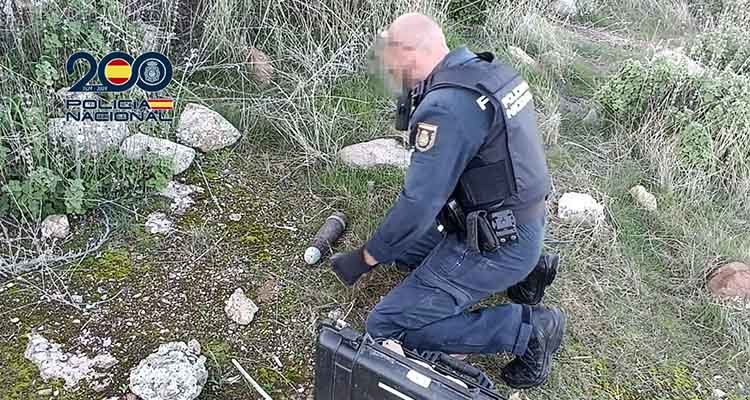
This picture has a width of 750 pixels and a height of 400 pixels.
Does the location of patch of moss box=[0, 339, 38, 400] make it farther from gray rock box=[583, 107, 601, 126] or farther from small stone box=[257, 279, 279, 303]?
gray rock box=[583, 107, 601, 126]

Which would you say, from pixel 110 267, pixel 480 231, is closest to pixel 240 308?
pixel 110 267

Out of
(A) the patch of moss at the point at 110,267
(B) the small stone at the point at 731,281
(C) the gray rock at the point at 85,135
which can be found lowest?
(B) the small stone at the point at 731,281

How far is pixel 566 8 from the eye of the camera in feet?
18.4

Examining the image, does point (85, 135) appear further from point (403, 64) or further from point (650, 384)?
point (650, 384)

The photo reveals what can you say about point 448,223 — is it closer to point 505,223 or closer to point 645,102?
point 505,223

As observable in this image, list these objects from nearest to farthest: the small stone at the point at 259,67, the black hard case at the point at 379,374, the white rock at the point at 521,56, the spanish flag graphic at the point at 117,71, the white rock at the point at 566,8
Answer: the black hard case at the point at 379,374, the spanish flag graphic at the point at 117,71, the small stone at the point at 259,67, the white rock at the point at 521,56, the white rock at the point at 566,8

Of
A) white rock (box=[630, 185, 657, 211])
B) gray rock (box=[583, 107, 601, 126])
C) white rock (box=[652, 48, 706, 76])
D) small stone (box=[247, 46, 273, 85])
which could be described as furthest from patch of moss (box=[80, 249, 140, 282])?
white rock (box=[652, 48, 706, 76])

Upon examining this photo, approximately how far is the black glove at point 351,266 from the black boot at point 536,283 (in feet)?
2.22

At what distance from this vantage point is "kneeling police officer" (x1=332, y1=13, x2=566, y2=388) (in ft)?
6.98

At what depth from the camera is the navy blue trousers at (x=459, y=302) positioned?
7.84ft

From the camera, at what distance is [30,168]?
2.77m

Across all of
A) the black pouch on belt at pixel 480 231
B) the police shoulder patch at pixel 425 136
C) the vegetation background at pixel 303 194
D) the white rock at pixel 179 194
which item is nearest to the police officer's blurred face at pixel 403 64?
the police shoulder patch at pixel 425 136

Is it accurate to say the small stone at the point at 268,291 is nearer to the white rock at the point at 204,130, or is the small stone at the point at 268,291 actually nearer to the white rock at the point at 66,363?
the white rock at the point at 66,363

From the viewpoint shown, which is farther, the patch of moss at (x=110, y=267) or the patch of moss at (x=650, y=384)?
the patch of moss at (x=110, y=267)
